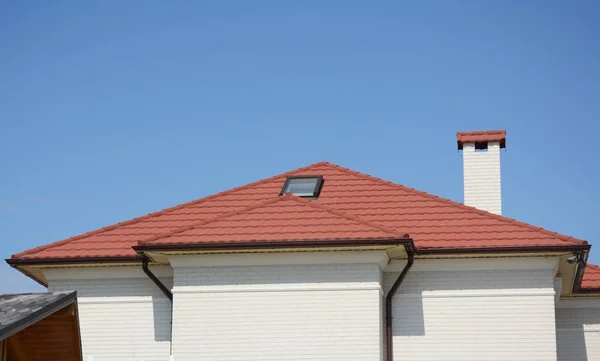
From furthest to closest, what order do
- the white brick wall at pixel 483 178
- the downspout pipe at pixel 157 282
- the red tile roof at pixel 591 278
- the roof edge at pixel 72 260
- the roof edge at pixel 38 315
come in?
the white brick wall at pixel 483 178 < the red tile roof at pixel 591 278 < the roof edge at pixel 72 260 < the downspout pipe at pixel 157 282 < the roof edge at pixel 38 315

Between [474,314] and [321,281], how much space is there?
9.48 feet

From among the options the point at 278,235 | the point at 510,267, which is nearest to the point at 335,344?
the point at 278,235

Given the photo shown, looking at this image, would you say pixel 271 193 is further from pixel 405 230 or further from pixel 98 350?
pixel 98 350

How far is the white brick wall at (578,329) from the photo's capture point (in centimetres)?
2027

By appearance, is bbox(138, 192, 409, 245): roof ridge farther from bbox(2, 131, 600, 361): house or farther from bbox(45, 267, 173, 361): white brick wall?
bbox(45, 267, 173, 361): white brick wall

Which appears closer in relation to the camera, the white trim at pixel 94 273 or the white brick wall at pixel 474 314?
the white brick wall at pixel 474 314

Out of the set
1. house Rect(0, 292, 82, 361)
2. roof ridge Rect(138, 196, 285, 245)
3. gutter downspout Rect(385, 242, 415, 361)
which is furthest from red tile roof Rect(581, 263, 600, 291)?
house Rect(0, 292, 82, 361)

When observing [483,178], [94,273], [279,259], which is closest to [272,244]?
[279,259]

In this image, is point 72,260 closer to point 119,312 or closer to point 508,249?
point 119,312

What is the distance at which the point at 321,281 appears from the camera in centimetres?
1714

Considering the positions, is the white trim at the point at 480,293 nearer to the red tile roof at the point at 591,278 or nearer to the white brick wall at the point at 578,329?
the red tile roof at the point at 591,278

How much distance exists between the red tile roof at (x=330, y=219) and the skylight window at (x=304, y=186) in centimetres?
20

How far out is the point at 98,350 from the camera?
1850 cm

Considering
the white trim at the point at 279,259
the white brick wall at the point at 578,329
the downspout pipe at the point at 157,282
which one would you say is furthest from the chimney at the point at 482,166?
the downspout pipe at the point at 157,282
